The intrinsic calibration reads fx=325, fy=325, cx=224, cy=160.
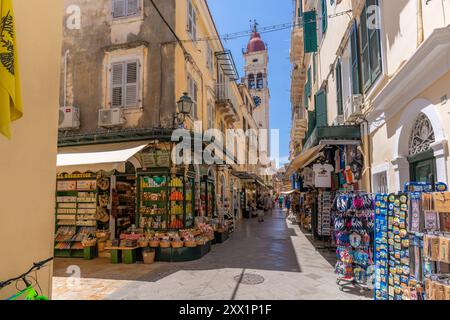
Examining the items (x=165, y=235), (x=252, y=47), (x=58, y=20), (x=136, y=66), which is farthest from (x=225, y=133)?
(x=252, y=47)

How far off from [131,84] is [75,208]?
15.7 feet

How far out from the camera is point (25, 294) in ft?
11.6

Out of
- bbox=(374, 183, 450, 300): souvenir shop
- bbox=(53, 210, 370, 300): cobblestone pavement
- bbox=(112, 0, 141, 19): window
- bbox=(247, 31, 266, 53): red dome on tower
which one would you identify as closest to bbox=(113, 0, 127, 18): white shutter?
bbox=(112, 0, 141, 19): window

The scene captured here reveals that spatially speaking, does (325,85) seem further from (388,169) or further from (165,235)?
(165,235)

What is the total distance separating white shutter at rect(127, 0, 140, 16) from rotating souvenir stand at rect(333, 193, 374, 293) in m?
9.68

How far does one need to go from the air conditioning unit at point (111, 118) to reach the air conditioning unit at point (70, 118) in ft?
3.78

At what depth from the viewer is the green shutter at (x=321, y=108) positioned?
13.2 meters

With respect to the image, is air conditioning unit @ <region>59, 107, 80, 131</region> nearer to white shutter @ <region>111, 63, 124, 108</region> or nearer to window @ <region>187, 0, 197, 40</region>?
white shutter @ <region>111, 63, 124, 108</region>

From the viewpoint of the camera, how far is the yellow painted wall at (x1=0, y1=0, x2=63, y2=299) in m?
3.88

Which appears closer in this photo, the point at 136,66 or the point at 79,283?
the point at 79,283

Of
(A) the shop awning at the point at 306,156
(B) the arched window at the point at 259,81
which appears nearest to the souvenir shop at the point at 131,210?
(A) the shop awning at the point at 306,156

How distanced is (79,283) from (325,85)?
11245 mm

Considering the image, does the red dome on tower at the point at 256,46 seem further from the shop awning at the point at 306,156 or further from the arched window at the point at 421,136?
Result: the arched window at the point at 421,136

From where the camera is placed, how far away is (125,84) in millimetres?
11492
